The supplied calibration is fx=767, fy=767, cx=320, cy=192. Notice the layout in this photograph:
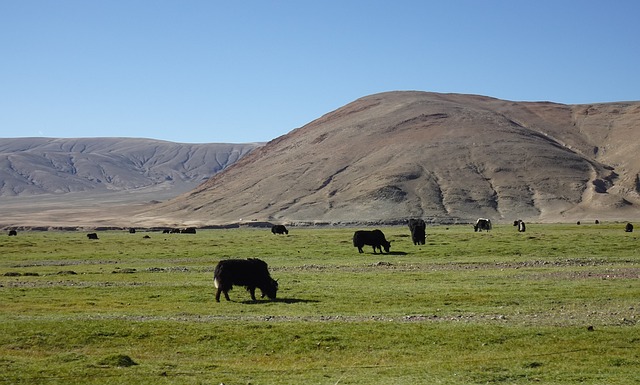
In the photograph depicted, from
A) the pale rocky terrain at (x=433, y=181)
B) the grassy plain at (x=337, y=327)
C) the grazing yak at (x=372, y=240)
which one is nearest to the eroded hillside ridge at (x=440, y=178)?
the pale rocky terrain at (x=433, y=181)

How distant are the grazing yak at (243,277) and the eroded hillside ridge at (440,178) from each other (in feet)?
369

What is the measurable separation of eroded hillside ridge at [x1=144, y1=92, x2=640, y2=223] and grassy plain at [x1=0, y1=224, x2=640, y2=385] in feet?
352

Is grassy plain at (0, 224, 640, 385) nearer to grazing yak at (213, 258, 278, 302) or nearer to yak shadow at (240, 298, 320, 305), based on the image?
yak shadow at (240, 298, 320, 305)

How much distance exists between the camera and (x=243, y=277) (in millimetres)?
28750

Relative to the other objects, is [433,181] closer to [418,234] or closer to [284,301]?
[418,234]

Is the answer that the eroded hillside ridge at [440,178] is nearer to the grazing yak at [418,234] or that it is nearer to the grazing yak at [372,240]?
the grazing yak at [418,234]

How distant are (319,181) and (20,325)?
151m

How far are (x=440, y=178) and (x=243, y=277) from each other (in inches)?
5339

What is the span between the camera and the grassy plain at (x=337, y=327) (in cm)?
1647

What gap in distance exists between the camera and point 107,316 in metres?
24.5

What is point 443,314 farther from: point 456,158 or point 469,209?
point 456,158

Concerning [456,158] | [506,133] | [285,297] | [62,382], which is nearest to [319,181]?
[456,158]

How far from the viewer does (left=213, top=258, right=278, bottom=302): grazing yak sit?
2842 cm

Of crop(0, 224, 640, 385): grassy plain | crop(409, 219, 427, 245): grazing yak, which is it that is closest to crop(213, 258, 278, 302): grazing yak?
crop(0, 224, 640, 385): grassy plain
